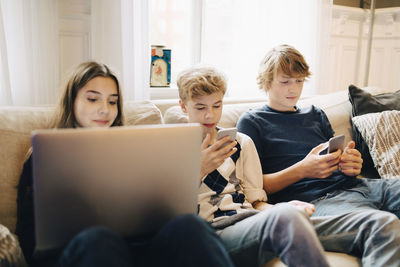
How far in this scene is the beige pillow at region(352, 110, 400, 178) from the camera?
1758 millimetres

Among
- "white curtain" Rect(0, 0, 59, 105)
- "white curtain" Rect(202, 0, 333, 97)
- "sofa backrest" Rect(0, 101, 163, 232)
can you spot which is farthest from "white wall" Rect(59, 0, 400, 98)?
"sofa backrest" Rect(0, 101, 163, 232)

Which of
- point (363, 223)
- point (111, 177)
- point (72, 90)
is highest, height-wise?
point (72, 90)

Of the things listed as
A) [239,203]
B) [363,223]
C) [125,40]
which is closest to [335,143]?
[363,223]

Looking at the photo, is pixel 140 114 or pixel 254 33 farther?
pixel 254 33

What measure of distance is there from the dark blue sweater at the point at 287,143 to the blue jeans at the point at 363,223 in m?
0.06

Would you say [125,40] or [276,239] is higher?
[125,40]

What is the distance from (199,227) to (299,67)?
1.03 metres

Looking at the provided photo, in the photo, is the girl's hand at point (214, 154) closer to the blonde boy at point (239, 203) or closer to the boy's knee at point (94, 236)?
the blonde boy at point (239, 203)

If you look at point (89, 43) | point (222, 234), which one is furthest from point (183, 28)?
point (222, 234)

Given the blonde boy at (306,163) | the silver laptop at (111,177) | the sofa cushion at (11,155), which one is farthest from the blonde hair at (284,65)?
the sofa cushion at (11,155)

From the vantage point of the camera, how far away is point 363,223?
1.21 meters

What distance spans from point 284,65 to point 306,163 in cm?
46

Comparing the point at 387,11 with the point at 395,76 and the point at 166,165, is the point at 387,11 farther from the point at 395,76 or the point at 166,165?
the point at 166,165

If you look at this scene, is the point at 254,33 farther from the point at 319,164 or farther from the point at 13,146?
the point at 13,146
